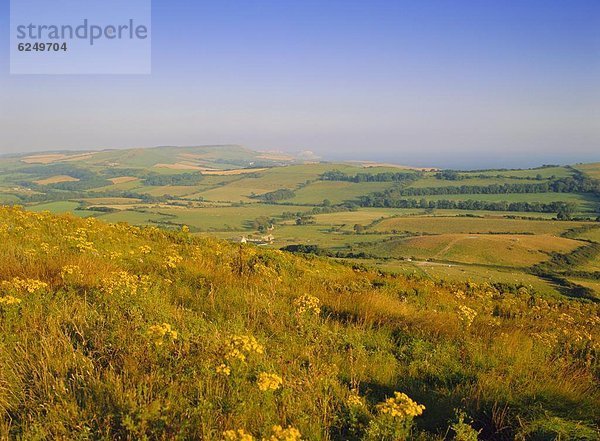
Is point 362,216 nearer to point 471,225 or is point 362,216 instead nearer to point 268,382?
point 471,225

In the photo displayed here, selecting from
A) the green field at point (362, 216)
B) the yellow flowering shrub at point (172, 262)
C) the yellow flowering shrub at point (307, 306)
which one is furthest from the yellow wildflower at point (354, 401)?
the green field at point (362, 216)

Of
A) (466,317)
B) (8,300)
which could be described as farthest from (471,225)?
(8,300)

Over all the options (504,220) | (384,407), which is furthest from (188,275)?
(504,220)

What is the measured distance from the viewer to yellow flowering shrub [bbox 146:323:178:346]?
437cm

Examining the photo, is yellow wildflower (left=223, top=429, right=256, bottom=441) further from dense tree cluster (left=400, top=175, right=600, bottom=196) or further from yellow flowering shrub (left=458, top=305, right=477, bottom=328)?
dense tree cluster (left=400, top=175, right=600, bottom=196)

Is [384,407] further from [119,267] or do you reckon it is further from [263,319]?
[119,267]

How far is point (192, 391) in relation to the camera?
3.83 m

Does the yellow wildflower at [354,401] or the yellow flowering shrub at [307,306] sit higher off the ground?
the yellow flowering shrub at [307,306]

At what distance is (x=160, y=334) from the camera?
4.40 m

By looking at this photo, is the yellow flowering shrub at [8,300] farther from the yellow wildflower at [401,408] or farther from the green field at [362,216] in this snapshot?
the green field at [362,216]

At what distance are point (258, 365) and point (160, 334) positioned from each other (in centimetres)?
124

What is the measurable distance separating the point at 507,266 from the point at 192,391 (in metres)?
79.7

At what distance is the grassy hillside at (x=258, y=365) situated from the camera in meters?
3.59

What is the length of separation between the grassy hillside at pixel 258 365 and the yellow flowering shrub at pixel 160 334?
3cm
